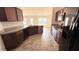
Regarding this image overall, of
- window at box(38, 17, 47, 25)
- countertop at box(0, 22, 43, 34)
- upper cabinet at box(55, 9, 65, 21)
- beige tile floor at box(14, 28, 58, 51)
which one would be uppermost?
upper cabinet at box(55, 9, 65, 21)

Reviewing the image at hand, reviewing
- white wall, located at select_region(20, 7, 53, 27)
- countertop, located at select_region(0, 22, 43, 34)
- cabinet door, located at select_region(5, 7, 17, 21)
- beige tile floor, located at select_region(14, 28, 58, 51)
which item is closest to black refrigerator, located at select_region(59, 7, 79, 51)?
beige tile floor, located at select_region(14, 28, 58, 51)

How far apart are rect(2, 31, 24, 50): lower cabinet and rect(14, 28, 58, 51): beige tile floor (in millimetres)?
50

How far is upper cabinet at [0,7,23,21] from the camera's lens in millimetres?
836

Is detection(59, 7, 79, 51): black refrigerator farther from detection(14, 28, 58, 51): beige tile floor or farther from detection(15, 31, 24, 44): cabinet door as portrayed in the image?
detection(15, 31, 24, 44): cabinet door

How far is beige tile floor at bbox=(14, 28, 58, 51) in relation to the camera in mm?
917

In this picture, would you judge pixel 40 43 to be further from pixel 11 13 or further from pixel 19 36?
pixel 11 13

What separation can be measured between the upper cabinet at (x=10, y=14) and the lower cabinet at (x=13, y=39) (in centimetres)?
17

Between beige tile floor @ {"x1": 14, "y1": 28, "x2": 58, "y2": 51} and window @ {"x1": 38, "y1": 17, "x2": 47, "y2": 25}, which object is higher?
window @ {"x1": 38, "y1": 17, "x2": 47, "y2": 25}

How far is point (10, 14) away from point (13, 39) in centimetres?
28

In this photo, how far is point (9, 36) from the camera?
89cm

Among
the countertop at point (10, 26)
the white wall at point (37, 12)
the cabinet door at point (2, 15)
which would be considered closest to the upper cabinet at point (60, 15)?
the white wall at point (37, 12)

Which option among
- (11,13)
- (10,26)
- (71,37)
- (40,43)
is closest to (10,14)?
→ (11,13)
